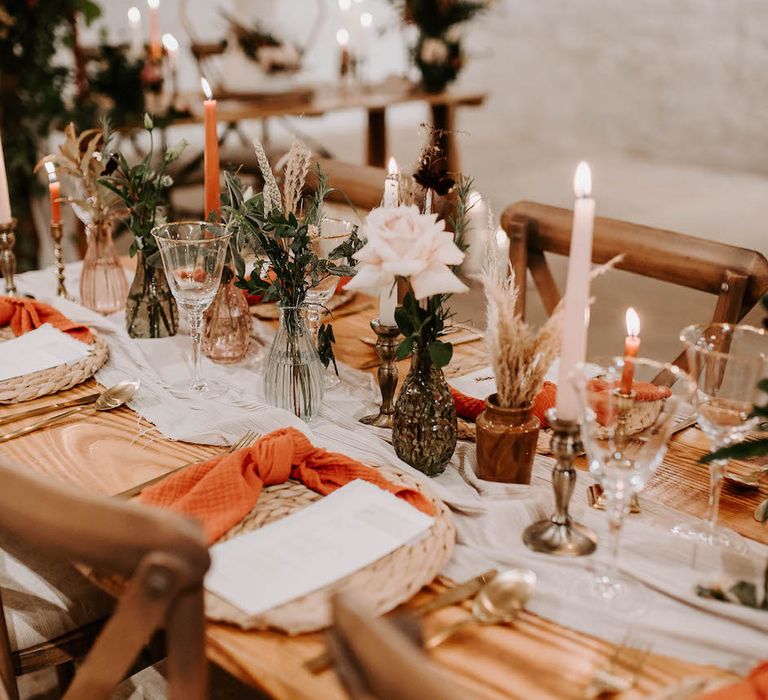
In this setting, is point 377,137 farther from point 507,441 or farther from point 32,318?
point 507,441

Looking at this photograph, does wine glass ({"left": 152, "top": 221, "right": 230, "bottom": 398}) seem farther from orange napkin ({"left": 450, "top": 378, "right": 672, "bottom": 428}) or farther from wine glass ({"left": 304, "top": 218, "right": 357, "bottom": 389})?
orange napkin ({"left": 450, "top": 378, "right": 672, "bottom": 428})

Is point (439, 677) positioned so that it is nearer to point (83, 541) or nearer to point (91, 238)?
point (83, 541)

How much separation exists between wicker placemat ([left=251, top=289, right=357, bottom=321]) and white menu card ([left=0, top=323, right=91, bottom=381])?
0.36 m

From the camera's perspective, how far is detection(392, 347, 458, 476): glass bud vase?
1.17 meters

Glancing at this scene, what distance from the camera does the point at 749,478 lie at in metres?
1.18

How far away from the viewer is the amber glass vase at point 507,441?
1.13 metres

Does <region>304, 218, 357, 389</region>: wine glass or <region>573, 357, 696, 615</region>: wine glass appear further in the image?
<region>304, 218, 357, 389</region>: wine glass

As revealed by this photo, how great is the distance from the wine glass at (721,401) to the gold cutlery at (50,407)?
2.86 ft

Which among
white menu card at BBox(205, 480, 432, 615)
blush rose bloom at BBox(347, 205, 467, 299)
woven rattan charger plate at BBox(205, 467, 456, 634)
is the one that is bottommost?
woven rattan charger plate at BBox(205, 467, 456, 634)

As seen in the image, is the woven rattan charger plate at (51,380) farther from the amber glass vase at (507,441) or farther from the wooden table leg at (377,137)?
the wooden table leg at (377,137)

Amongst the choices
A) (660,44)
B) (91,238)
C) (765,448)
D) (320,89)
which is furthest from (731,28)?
→ (765,448)

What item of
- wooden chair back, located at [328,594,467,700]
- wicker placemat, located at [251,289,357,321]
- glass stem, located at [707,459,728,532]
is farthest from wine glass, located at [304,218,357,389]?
wooden chair back, located at [328,594,467,700]

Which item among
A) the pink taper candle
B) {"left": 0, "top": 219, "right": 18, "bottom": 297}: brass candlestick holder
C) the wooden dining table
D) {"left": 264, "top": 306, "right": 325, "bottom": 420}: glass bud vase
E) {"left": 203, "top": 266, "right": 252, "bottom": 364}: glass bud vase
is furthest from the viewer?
{"left": 0, "top": 219, "right": 18, "bottom": 297}: brass candlestick holder

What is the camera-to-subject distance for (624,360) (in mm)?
1003
